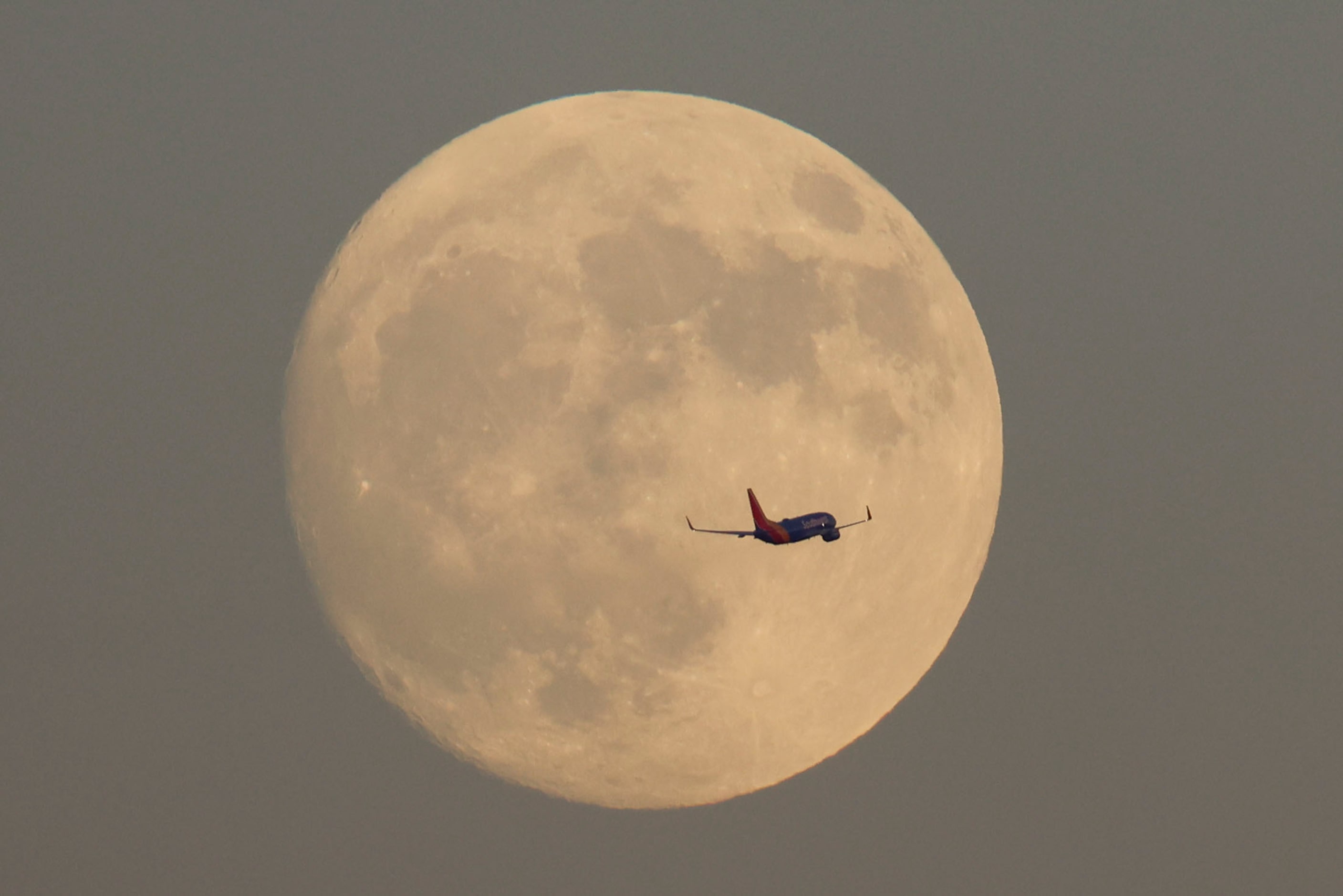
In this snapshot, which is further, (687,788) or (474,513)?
(687,788)

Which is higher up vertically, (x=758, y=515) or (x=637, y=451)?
(x=637, y=451)

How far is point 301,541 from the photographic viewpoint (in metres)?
18.6

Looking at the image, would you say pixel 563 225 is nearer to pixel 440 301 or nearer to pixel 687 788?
pixel 440 301

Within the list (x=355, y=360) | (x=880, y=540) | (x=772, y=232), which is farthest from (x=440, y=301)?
(x=880, y=540)

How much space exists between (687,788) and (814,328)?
6.00 meters

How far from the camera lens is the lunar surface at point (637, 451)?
51.7 feet

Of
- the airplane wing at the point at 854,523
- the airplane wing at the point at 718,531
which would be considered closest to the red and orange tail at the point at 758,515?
the airplane wing at the point at 718,531

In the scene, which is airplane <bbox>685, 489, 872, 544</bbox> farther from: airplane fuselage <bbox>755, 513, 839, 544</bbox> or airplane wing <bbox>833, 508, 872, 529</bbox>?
airplane wing <bbox>833, 508, 872, 529</bbox>

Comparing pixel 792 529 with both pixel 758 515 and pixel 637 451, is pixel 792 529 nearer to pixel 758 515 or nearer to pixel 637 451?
pixel 758 515

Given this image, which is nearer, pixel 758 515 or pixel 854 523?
pixel 758 515

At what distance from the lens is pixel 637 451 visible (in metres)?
15.6

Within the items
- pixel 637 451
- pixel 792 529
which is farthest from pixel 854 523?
pixel 637 451

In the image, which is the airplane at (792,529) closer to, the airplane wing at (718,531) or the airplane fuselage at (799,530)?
the airplane fuselage at (799,530)

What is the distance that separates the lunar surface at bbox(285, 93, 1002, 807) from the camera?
15750 mm
